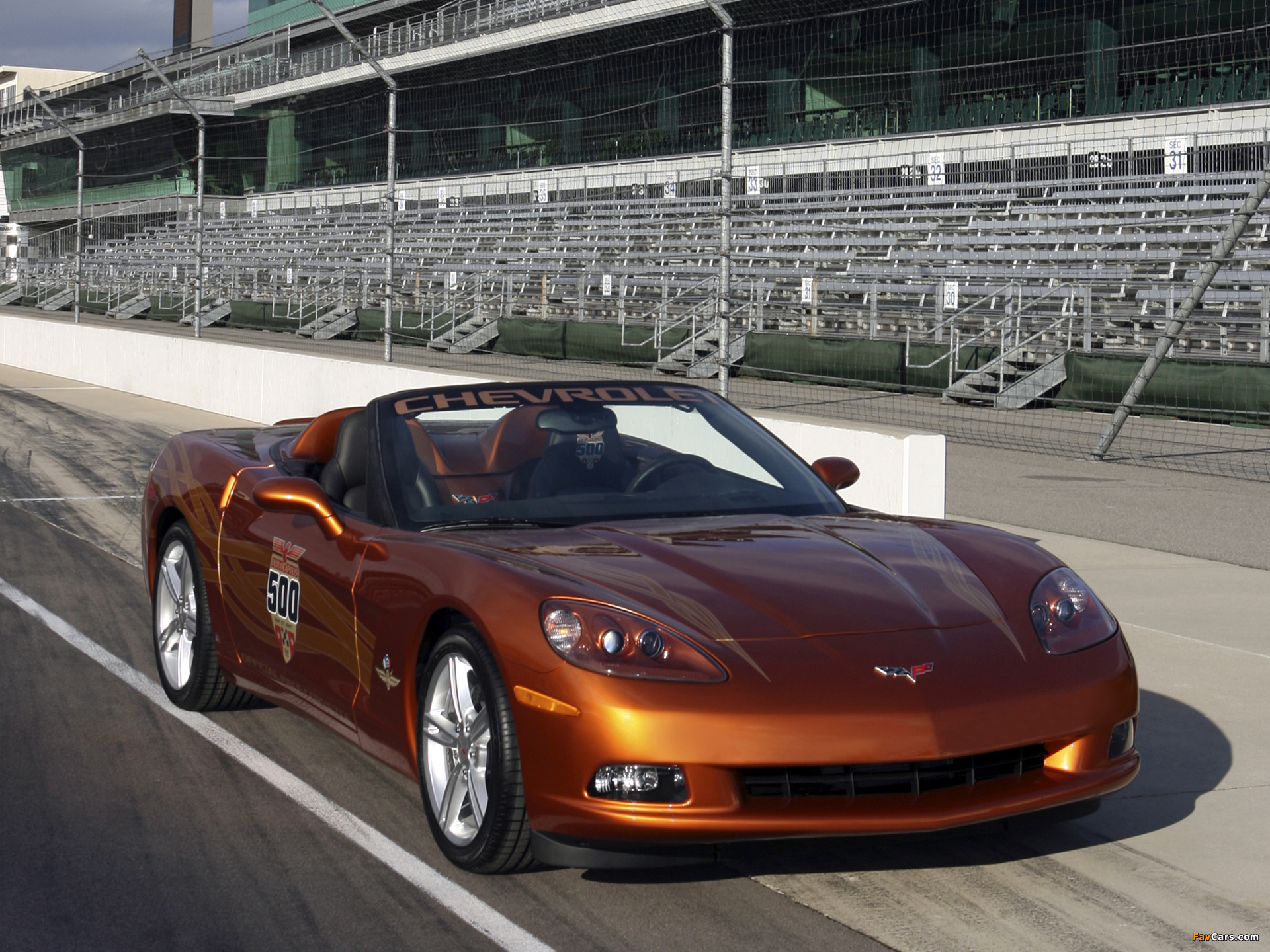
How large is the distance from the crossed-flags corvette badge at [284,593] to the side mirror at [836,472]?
1719 millimetres

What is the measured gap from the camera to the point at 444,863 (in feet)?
12.8

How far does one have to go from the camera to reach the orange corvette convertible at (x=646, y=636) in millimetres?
3375

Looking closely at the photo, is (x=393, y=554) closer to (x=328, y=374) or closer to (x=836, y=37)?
(x=328, y=374)

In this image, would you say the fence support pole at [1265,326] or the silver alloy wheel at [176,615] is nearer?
the silver alloy wheel at [176,615]

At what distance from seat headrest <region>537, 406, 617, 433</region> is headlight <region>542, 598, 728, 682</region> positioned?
129 cm

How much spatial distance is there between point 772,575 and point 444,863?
3.73 ft

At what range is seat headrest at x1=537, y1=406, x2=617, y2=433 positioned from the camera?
4781mm

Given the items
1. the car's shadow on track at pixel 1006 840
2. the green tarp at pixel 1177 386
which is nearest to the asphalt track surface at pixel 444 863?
the car's shadow on track at pixel 1006 840

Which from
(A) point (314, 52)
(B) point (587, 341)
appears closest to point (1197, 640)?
(B) point (587, 341)

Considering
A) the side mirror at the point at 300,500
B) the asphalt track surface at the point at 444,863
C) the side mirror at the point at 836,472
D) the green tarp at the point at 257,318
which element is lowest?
the asphalt track surface at the point at 444,863

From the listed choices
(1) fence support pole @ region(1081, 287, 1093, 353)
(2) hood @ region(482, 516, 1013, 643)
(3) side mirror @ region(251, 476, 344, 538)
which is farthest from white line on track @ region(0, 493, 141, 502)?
(1) fence support pole @ region(1081, 287, 1093, 353)

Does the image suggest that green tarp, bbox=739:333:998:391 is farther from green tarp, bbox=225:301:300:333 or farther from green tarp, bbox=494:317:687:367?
green tarp, bbox=225:301:300:333

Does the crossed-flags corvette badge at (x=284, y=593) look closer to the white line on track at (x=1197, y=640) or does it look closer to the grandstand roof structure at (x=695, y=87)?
the white line on track at (x=1197, y=640)

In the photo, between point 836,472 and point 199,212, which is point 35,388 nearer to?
point 199,212
